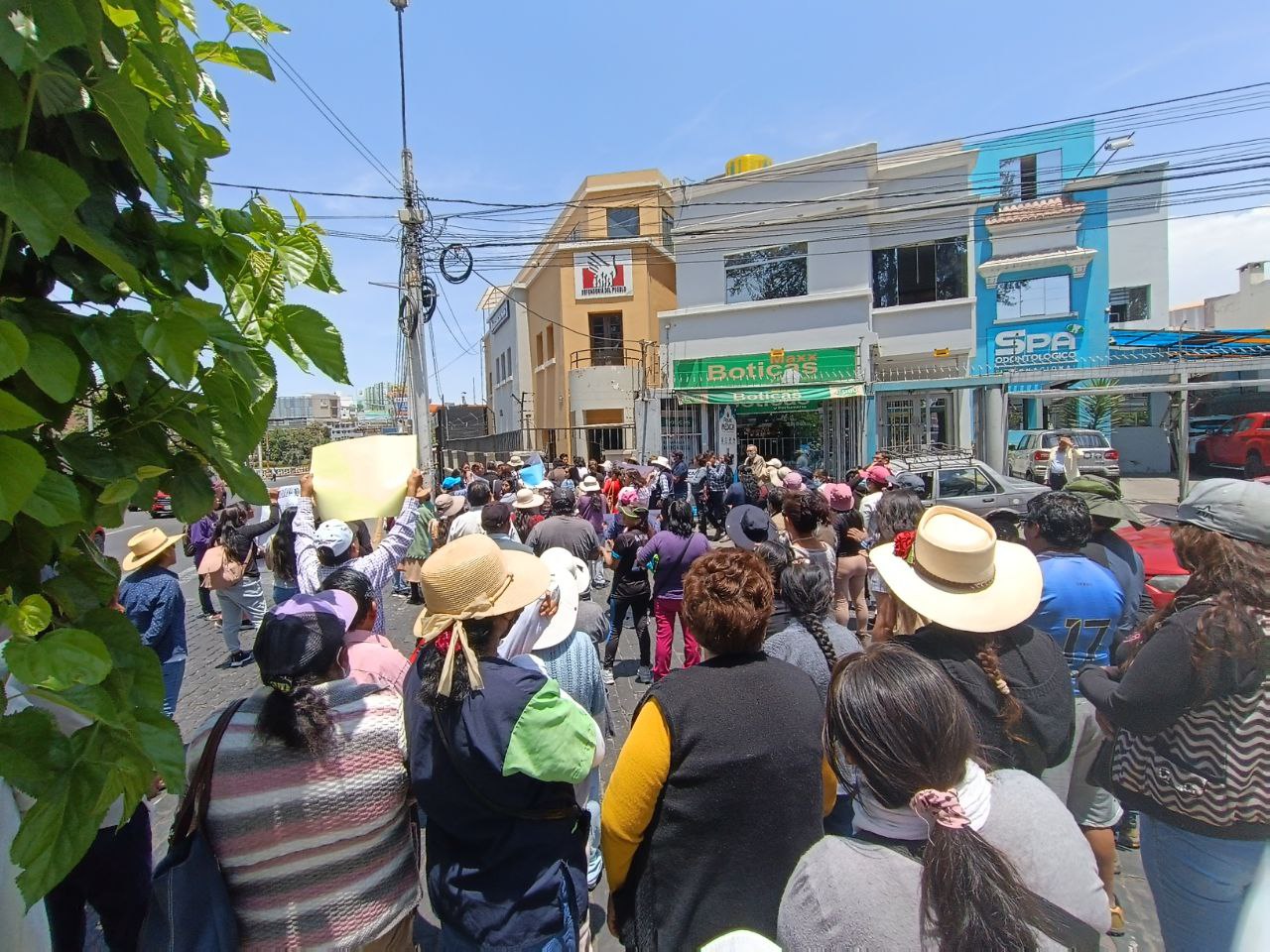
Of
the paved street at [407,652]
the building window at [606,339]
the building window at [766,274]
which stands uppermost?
the building window at [766,274]

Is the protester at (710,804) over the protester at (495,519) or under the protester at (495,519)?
under

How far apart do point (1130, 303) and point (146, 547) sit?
2966 cm

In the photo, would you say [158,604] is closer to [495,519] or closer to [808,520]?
[495,519]

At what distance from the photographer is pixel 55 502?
3.15ft

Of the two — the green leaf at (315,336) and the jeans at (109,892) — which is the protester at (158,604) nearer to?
the jeans at (109,892)

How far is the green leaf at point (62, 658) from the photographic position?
88 centimetres

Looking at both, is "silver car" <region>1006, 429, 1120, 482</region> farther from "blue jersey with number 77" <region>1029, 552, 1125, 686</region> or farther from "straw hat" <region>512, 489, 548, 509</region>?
"blue jersey with number 77" <region>1029, 552, 1125, 686</region>

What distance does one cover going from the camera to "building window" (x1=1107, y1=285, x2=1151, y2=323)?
24156 mm

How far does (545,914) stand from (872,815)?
1.01 meters

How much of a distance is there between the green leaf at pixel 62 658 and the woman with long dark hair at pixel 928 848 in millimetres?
1291

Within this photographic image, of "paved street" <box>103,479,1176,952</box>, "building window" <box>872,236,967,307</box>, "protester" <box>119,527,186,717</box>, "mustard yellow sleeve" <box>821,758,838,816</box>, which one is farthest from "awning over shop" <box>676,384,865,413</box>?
"mustard yellow sleeve" <box>821,758,838,816</box>

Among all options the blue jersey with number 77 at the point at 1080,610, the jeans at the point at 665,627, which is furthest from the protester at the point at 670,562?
the blue jersey with number 77 at the point at 1080,610

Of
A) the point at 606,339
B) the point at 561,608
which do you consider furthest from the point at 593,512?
the point at 606,339

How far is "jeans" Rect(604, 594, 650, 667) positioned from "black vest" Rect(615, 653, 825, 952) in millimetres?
4061
